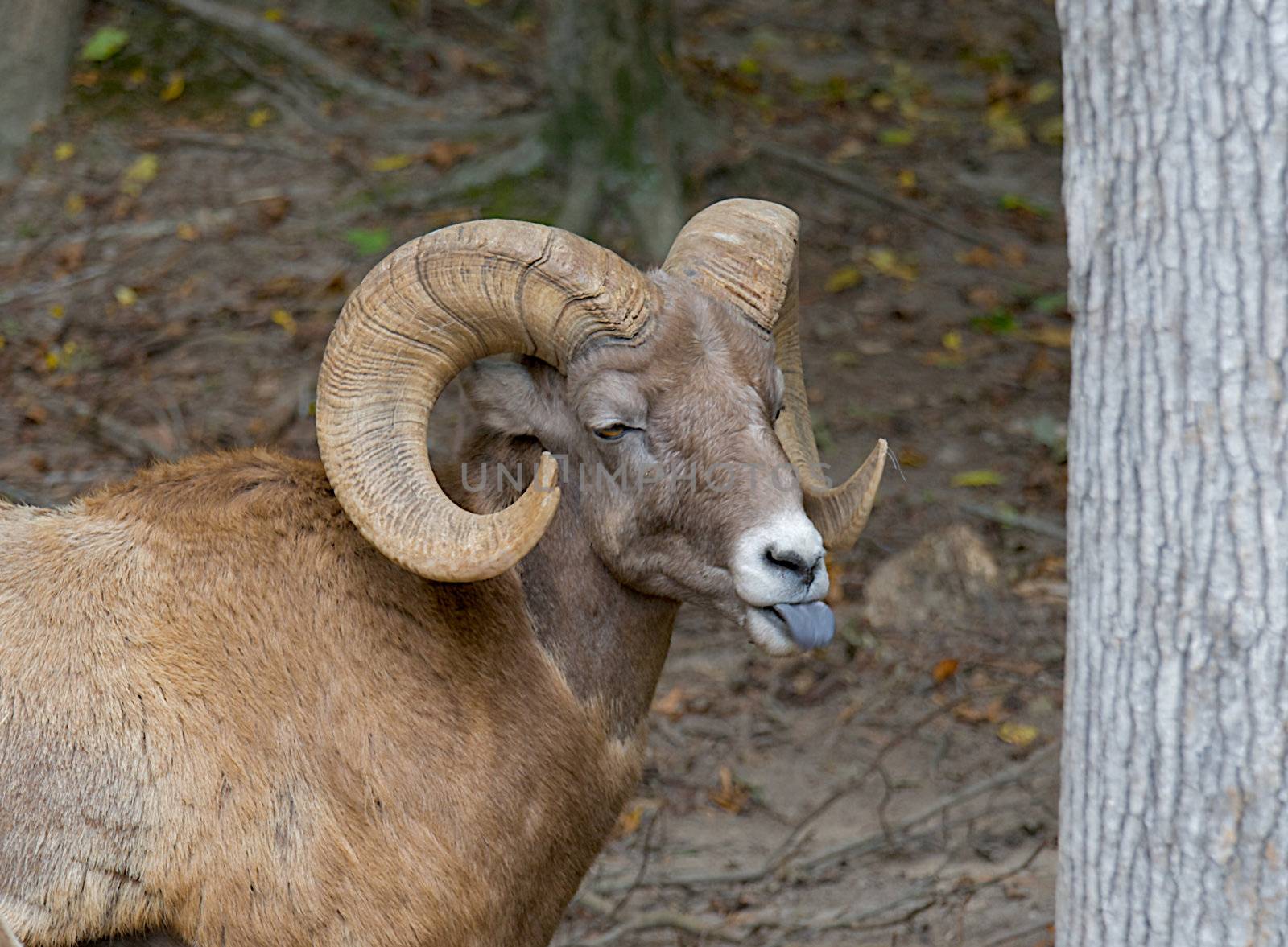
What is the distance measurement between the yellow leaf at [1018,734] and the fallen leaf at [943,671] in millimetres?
469

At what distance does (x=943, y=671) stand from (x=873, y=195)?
221 inches

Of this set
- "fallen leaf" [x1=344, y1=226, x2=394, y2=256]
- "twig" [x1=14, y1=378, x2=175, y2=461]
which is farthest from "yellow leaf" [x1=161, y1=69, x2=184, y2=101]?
"twig" [x1=14, y1=378, x2=175, y2=461]

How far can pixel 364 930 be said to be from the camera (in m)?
4.33

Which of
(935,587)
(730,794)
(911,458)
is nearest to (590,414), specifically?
(730,794)

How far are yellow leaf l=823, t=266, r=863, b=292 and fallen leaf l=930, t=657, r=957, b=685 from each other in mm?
4205

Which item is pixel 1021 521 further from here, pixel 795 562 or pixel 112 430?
pixel 112 430

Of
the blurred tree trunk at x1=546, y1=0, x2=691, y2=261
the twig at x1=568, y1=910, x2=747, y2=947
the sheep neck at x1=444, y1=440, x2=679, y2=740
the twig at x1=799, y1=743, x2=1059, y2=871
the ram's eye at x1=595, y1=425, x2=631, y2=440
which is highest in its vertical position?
the ram's eye at x1=595, y1=425, x2=631, y2=440

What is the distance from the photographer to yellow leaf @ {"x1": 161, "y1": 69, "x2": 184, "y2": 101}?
12.3 metres

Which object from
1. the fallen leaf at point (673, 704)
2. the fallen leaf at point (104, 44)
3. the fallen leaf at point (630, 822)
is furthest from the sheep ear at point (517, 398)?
the fallen leaf at point (104, 44)

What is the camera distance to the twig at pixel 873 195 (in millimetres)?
12086

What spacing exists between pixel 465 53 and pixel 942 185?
15.5 ft

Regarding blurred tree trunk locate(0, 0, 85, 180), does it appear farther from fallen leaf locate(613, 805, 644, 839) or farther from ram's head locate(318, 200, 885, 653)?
ram's head locate(318, 200, 885, 653)

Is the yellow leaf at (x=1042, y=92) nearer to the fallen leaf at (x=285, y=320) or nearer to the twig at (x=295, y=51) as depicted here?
the twig at (x=295, y=51)

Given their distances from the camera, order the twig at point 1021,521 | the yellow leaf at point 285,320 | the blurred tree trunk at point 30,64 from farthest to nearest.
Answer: the blurred tree trunk at point 30,64, the yellow leaf at point 285,320, the twig at point 1021,521
